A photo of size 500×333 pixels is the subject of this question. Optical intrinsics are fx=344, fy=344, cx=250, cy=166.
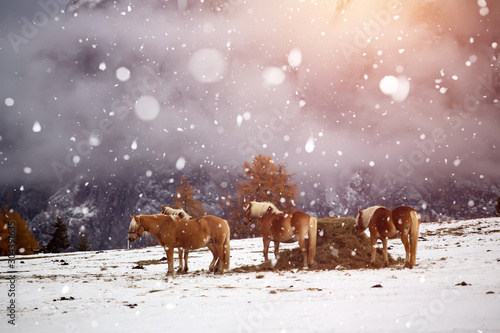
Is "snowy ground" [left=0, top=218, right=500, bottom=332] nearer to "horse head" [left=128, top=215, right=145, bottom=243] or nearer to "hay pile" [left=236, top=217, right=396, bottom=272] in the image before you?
"hay pile" [left=236, top=217, right=396, bottom=272]

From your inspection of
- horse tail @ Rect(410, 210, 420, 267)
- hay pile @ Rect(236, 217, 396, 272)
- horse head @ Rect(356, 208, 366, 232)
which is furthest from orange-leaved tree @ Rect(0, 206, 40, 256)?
horse tail @ Rect(410, 210, 420, 267)

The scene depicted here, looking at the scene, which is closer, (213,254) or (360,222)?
(213,254)

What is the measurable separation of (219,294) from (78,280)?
576 centimetres

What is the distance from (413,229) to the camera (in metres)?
10.7

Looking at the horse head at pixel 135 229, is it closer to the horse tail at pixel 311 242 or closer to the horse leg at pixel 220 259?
the horse leg at pixel 220 259

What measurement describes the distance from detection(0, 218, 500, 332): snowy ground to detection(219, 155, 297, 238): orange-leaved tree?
31740 millimetres

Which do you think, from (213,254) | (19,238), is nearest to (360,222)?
(213,254)

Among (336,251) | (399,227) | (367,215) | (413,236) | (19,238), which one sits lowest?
(19,238)

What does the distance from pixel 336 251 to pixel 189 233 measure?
5.21 m

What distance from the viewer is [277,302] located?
615 cm

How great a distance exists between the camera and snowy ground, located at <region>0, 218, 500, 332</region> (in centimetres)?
459

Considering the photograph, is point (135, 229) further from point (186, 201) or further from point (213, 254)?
point (186, 201)

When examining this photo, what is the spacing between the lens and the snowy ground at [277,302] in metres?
4.59

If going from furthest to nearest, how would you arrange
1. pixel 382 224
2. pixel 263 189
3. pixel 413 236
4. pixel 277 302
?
pixel 263 189 < pixel 382 224 < pixel 413 236 < pixel 277 302
